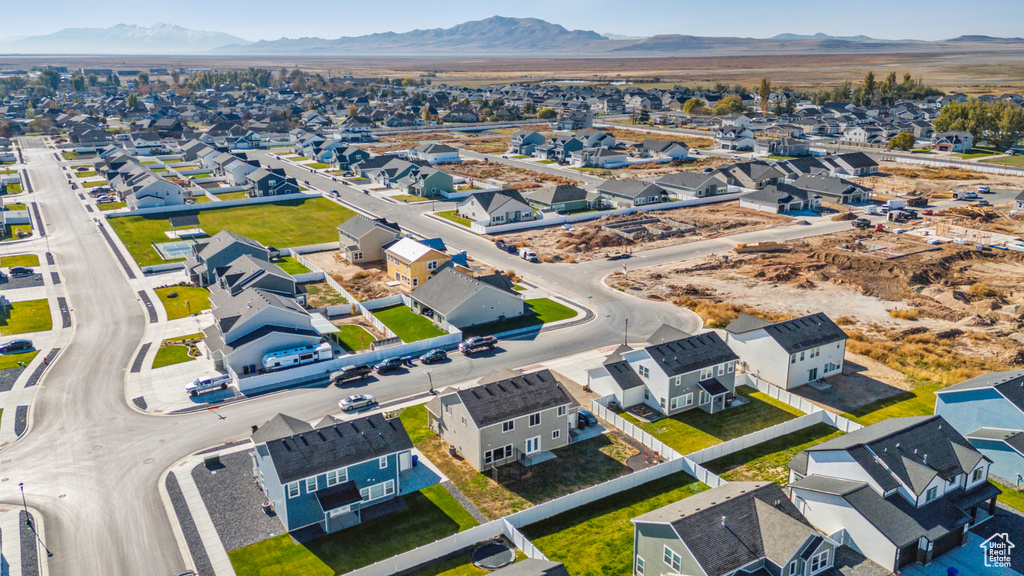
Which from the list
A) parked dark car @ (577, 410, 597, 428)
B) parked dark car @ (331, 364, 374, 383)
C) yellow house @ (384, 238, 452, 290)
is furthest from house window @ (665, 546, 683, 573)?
yellow house @ (384, 238, 452, 290)

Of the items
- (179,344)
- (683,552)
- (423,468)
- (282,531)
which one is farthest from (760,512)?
(179,344)

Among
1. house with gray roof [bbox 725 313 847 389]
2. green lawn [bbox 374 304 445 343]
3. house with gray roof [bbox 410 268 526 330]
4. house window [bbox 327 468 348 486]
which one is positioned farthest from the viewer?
house with gray roof [bbox 410 268 526 330]

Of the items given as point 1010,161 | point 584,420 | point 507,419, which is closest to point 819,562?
point 507,419

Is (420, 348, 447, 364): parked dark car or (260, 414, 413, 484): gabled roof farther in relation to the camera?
(420, 348, 447, 364): parked dark car

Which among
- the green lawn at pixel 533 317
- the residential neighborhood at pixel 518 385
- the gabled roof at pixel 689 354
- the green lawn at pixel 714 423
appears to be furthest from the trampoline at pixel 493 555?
the green lawn at pixel 533 317

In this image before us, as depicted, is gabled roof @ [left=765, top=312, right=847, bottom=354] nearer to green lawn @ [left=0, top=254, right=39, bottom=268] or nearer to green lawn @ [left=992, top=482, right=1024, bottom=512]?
green lawn @ [left=992, top=482, right=1024, bottom=512]
